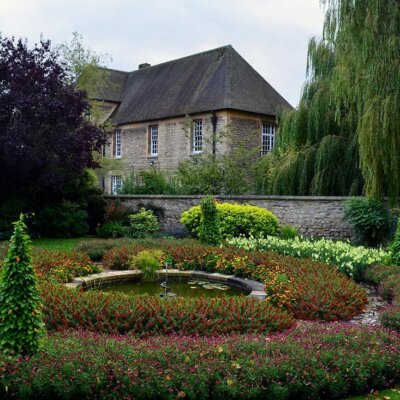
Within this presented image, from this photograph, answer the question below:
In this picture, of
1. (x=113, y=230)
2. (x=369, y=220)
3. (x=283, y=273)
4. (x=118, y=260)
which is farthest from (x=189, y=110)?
(x=283, y=273)

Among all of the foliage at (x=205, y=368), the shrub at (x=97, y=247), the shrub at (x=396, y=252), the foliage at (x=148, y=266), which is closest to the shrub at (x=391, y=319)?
the foliage at (x=205, y=368)

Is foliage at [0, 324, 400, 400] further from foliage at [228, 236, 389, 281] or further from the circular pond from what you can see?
foliage at [228, 236, 389, 281]

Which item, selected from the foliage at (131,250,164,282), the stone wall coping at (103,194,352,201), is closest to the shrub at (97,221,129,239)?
the stone wall coping at (103,194,352,201)

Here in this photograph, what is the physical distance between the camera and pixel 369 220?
15.1 meters

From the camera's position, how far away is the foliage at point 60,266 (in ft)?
32.4

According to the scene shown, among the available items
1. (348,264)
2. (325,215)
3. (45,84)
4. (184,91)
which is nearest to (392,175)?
(325,215)

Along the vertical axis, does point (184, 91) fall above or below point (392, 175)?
above

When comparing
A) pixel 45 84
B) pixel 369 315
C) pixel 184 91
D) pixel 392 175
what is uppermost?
pixel 184 91

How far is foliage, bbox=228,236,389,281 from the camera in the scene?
451 inches

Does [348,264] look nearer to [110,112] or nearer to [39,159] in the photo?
[39,159]

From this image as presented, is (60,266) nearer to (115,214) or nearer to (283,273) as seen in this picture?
(283,273)

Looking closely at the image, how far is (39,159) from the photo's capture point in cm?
1720

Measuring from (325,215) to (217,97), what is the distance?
12152mm

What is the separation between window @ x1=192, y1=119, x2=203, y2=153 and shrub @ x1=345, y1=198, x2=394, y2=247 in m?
13.4
